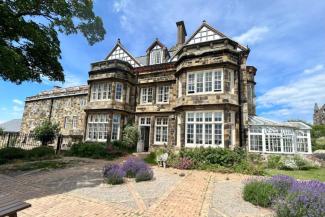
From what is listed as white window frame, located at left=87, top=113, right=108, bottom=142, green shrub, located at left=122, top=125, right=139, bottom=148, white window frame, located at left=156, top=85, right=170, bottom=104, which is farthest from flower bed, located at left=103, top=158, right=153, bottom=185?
white window frame, located at left=156, top=85, right=170, bottom=104

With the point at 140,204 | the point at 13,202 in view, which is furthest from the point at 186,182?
the point at 13,202

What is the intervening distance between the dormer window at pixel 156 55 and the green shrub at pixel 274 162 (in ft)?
49.9

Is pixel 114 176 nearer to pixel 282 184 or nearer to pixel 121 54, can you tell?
pixel 282 184

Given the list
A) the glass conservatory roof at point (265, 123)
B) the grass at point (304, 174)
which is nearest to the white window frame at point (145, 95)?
the glass conservatory roof at point (265, 123)

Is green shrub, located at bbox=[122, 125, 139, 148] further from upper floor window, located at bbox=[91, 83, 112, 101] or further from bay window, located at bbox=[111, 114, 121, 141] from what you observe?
upper floor window, located at bbox=[91, 83, 112, 101]

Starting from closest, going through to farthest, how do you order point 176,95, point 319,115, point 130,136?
point 176,95, point 130,136, point 319,115

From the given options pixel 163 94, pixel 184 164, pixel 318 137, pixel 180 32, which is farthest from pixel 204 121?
pixel 318 137

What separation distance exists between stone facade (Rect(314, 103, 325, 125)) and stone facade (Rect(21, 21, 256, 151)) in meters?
34.1

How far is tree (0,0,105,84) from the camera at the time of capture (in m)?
10.4

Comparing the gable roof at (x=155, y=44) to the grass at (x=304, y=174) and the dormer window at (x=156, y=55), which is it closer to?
the dormer window at (x=156, y=55)

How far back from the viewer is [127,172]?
10.3 meters

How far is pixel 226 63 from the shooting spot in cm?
1611

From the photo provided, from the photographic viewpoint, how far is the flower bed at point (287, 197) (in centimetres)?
490

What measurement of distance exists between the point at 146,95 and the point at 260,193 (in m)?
16.7
